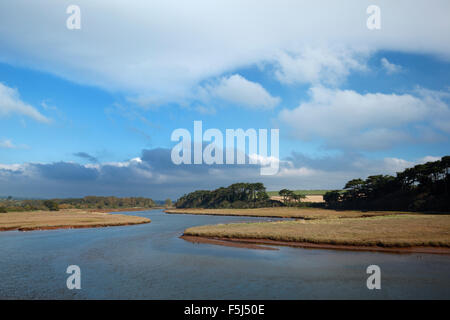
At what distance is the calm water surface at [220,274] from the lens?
18.7m

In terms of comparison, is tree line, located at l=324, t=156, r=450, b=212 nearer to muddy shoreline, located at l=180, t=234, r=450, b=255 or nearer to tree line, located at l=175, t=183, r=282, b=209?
tree line, located at l=175, t=183, r=282, b=209

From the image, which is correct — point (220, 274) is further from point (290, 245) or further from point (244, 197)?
point (244, 197)

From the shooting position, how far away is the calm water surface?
18.7 m

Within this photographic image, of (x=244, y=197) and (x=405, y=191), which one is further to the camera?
(x=244, y=197)

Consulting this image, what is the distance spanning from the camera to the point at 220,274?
2353cm

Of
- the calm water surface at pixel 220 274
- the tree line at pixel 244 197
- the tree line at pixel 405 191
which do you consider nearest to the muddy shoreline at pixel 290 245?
the calm water surface at pixel 220 274

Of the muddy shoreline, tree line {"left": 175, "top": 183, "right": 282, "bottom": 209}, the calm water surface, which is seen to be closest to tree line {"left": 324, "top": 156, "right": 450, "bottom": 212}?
tree line {"left": 175, "top": 183, "right": 282, "bottom": 209}

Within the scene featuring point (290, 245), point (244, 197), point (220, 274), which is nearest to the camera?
point (220, 274)

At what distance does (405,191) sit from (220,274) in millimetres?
98958

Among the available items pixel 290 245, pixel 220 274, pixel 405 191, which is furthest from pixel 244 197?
pixel 220 274

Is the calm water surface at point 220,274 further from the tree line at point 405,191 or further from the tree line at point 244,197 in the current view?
the tree line at point 244,197

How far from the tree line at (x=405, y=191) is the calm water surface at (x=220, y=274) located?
231ft
